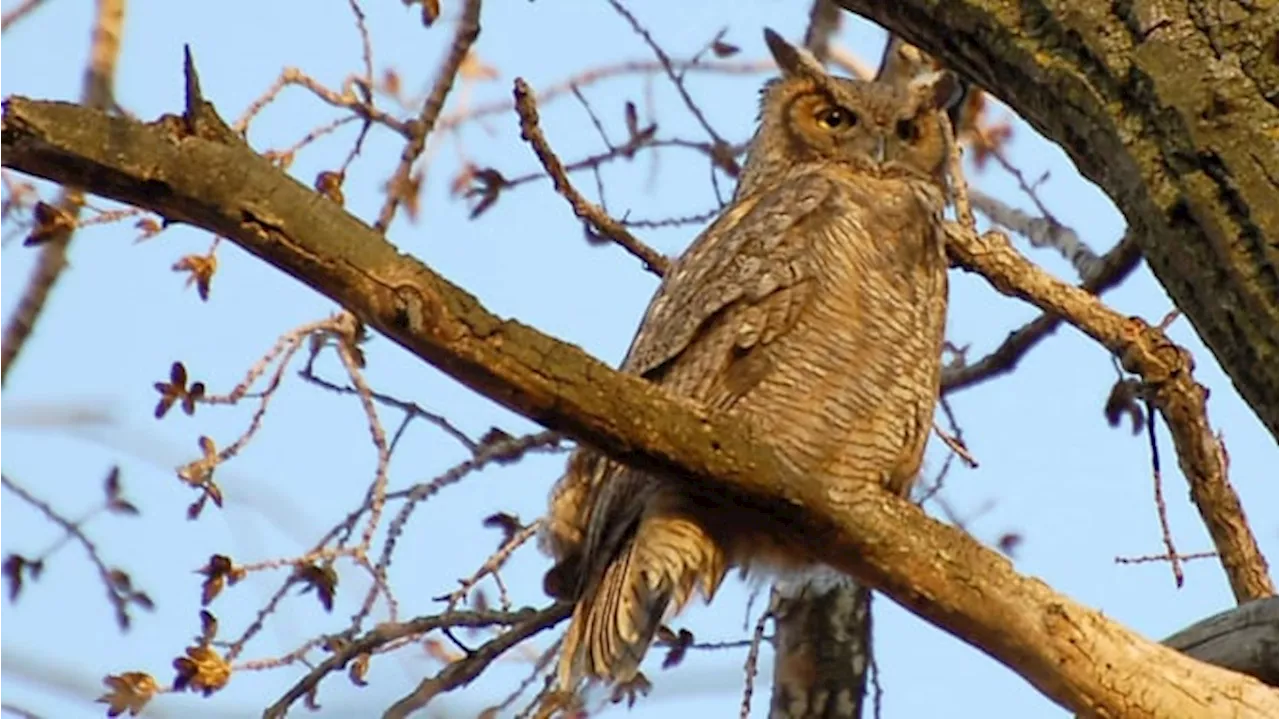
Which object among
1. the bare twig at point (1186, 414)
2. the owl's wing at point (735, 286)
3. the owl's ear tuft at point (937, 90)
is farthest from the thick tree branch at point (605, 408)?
the owl's ear tuft at point (937, 90)

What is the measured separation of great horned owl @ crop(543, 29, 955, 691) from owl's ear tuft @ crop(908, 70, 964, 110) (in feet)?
0.78

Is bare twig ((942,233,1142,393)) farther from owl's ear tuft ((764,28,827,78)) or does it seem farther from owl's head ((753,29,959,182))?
owl's ear tuft ((764,28,827,78))

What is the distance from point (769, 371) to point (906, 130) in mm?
806

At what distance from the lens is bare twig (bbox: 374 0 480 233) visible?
3393 mm

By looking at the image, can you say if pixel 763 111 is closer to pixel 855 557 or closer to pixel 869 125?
pixel 869 125

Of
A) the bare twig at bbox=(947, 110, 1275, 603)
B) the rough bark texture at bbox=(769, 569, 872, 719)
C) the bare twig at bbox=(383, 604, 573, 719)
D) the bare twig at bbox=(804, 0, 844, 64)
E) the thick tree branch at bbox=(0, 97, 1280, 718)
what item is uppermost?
the bare twig at bbox=(804, 0, 844, 64)

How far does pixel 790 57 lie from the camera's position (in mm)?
4012

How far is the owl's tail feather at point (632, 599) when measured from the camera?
2.90m

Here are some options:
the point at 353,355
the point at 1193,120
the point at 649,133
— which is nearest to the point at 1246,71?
the point at 1193,120

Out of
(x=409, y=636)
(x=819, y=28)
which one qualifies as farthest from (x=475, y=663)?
(x=819, y=28)

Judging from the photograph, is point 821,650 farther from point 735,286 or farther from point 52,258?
point 52,258

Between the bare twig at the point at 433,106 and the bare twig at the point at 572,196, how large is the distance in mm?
417

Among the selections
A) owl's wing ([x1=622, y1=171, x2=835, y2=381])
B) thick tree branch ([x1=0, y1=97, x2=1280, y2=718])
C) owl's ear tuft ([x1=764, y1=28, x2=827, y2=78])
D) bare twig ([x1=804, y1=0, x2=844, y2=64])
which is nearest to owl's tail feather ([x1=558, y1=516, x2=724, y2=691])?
owl's wing ([x1=622, y1=171, x2=835, y2=381])

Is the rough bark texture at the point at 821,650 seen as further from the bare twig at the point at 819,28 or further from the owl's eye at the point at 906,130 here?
the bare twig at the point at 819,28
